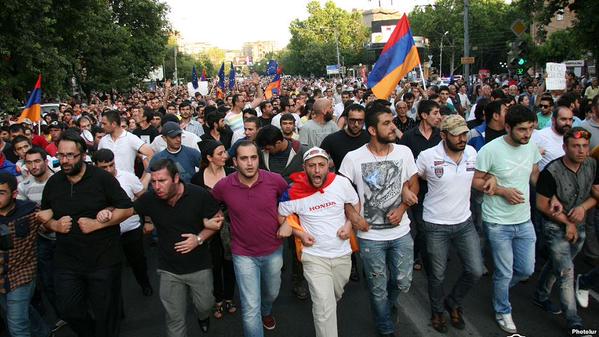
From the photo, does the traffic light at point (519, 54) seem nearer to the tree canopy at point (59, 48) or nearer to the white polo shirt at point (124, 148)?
the white polo shirt at point (124, 148)

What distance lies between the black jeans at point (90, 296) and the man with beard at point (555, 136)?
14.5ft

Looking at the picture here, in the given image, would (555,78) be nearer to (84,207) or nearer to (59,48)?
(84,207)

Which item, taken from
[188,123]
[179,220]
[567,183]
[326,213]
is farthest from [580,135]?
[188,123]

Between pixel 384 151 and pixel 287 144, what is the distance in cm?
142

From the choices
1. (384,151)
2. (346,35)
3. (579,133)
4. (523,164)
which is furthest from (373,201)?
(346,35)

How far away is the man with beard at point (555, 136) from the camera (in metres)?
5.36

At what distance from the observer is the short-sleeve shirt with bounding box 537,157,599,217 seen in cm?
435

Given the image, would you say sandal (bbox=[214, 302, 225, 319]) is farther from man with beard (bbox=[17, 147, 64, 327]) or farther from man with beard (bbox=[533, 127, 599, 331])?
man with beard (bbox=[533, 127, 599, 331])

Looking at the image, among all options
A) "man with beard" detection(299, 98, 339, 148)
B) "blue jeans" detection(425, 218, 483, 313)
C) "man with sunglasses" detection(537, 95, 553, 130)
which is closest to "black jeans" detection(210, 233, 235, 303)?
"blue jeans" detection(425, 218, 483, 313)

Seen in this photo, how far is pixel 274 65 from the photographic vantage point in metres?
16.7

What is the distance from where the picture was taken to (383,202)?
416 cm

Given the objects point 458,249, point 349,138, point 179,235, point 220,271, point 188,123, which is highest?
point 188,123

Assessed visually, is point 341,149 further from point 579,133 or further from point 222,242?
point 579,133

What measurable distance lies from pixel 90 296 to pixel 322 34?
4000 inches
